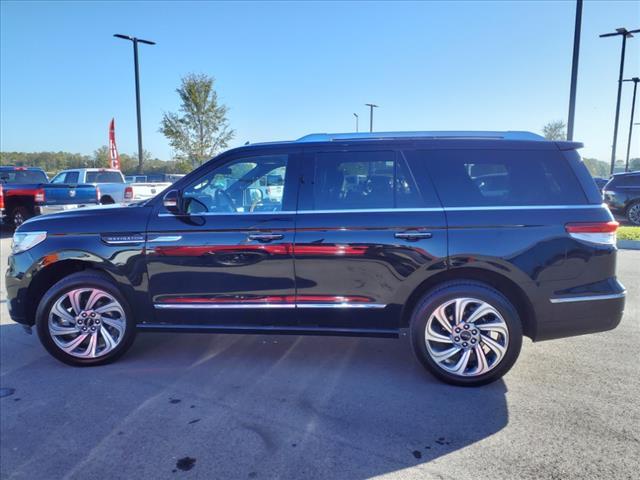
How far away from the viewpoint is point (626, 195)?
13633 mm

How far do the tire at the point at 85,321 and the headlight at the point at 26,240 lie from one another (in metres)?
0.41

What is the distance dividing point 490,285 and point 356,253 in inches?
43.4

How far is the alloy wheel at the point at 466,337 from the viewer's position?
3490 mm

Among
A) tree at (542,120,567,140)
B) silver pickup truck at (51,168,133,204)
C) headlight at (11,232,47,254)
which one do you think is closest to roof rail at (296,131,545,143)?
headlight at (11,232,47,254)

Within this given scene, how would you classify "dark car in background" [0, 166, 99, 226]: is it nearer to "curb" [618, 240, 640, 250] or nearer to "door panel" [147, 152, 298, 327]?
"door panel" [147, 152, 298, 327]

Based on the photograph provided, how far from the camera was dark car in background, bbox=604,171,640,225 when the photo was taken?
534 inches

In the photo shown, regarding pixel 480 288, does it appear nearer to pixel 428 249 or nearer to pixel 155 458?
pixel 428 249

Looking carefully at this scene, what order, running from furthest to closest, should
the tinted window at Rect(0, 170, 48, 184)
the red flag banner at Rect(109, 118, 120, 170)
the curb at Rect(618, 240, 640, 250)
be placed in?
the red flag banner at Rect(109, 118, 120, 170) → the tinted window at Rect(0, 170, 48, 184) → the curb at Rect(618, 240, 640, 250)

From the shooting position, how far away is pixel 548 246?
3.42 metres

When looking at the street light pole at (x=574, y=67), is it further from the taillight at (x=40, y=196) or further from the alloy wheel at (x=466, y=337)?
the taillight at (x=40, y=196)

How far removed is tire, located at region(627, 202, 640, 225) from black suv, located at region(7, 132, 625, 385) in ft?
41.0

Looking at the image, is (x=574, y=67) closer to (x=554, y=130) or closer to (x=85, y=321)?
(x=85, y=321)

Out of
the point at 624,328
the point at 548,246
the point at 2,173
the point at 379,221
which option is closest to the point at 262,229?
the point at 379,221

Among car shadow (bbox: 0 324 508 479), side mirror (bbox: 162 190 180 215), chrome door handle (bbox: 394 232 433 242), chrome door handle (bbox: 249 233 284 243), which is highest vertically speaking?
side mirror (bbox: 162 190 180 215)
